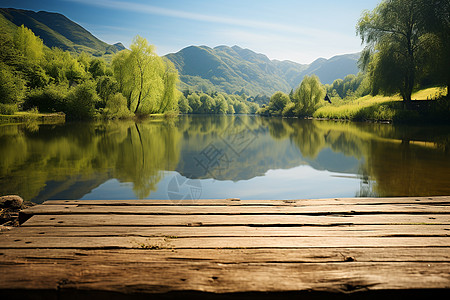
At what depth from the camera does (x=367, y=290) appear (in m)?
1.40

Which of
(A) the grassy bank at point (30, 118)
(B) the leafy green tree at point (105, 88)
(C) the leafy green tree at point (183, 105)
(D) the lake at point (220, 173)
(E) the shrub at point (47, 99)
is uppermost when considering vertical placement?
(C) the leafy green tree at point (183, 105)

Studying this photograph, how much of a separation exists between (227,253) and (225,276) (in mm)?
232

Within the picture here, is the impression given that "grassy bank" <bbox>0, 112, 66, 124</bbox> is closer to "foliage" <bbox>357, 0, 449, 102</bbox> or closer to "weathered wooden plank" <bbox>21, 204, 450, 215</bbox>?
"weathered wooden plank" <bbox>21, 204, 450, 215</bbox>

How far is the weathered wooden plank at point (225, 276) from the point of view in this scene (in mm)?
1403

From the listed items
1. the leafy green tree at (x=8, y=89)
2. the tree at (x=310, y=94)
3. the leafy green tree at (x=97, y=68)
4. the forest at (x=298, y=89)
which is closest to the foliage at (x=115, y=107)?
the forest at (x=298, y=89)

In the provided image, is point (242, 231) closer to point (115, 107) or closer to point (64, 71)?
point (115, 107)

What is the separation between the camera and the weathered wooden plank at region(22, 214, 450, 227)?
7.38 ft

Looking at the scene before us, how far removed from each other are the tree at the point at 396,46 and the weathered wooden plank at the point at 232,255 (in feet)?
85.7

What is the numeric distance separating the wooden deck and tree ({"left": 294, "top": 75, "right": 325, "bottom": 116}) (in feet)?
139

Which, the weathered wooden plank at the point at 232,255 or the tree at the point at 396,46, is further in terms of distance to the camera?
the tree at the point at 396,46

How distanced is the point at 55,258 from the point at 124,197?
2948 mm

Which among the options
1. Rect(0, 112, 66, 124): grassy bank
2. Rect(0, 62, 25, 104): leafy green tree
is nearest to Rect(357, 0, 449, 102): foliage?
Rect(0, 112, 66, 124): grassy bank

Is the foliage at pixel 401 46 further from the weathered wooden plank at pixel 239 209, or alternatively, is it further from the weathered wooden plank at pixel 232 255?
the weathered wooden plank at pixel 232 255

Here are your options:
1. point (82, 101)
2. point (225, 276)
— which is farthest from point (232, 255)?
point (82, 101)
